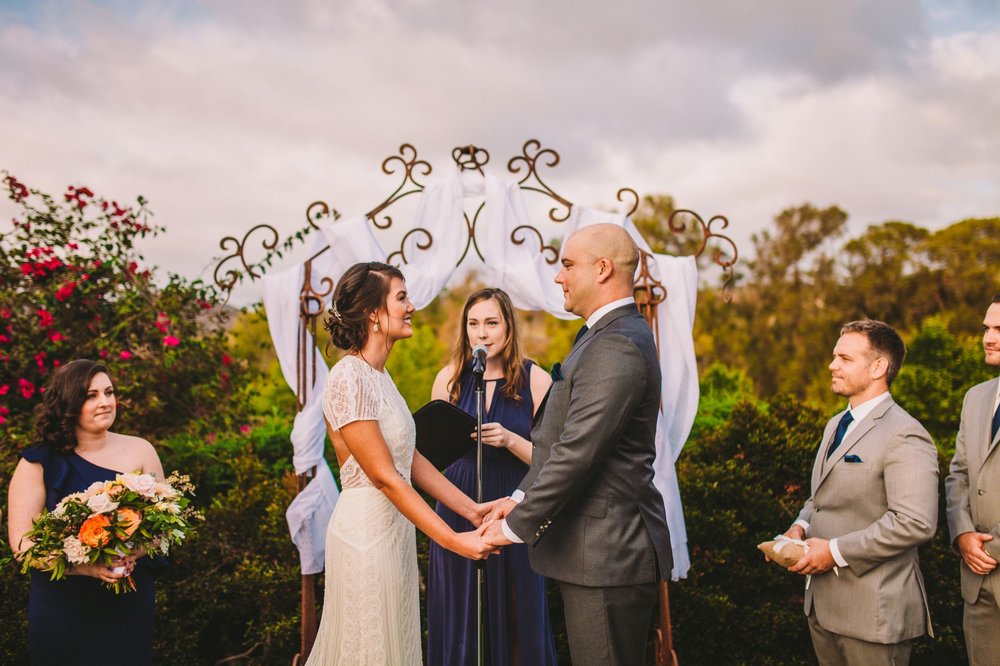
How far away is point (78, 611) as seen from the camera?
309cm

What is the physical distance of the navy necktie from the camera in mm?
3078

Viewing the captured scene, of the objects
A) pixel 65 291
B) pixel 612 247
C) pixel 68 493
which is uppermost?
pixel 65 291

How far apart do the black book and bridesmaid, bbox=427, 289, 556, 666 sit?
0.20m

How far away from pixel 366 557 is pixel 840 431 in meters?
2.08

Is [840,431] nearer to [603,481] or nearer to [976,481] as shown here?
[976,481]

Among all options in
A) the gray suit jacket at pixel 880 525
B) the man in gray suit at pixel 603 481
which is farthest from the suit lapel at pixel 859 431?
the man in gray suit at pixel 603 481

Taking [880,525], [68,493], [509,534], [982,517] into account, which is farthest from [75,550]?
[982,517]

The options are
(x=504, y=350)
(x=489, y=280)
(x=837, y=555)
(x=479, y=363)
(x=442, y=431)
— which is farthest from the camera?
(x=489, y=280)

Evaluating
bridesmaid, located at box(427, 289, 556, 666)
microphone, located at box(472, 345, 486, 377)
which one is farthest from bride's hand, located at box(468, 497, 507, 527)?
microphone, located at box(472, 345, 486, 377)

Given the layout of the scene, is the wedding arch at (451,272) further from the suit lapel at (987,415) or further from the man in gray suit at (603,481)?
the man in gray suit at (603,481)

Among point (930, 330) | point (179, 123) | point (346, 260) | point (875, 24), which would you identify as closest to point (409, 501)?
point (346, 260)

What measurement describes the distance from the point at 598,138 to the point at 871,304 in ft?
34.7

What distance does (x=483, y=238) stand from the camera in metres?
4.97

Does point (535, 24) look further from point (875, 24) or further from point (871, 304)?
point (871, 304)
